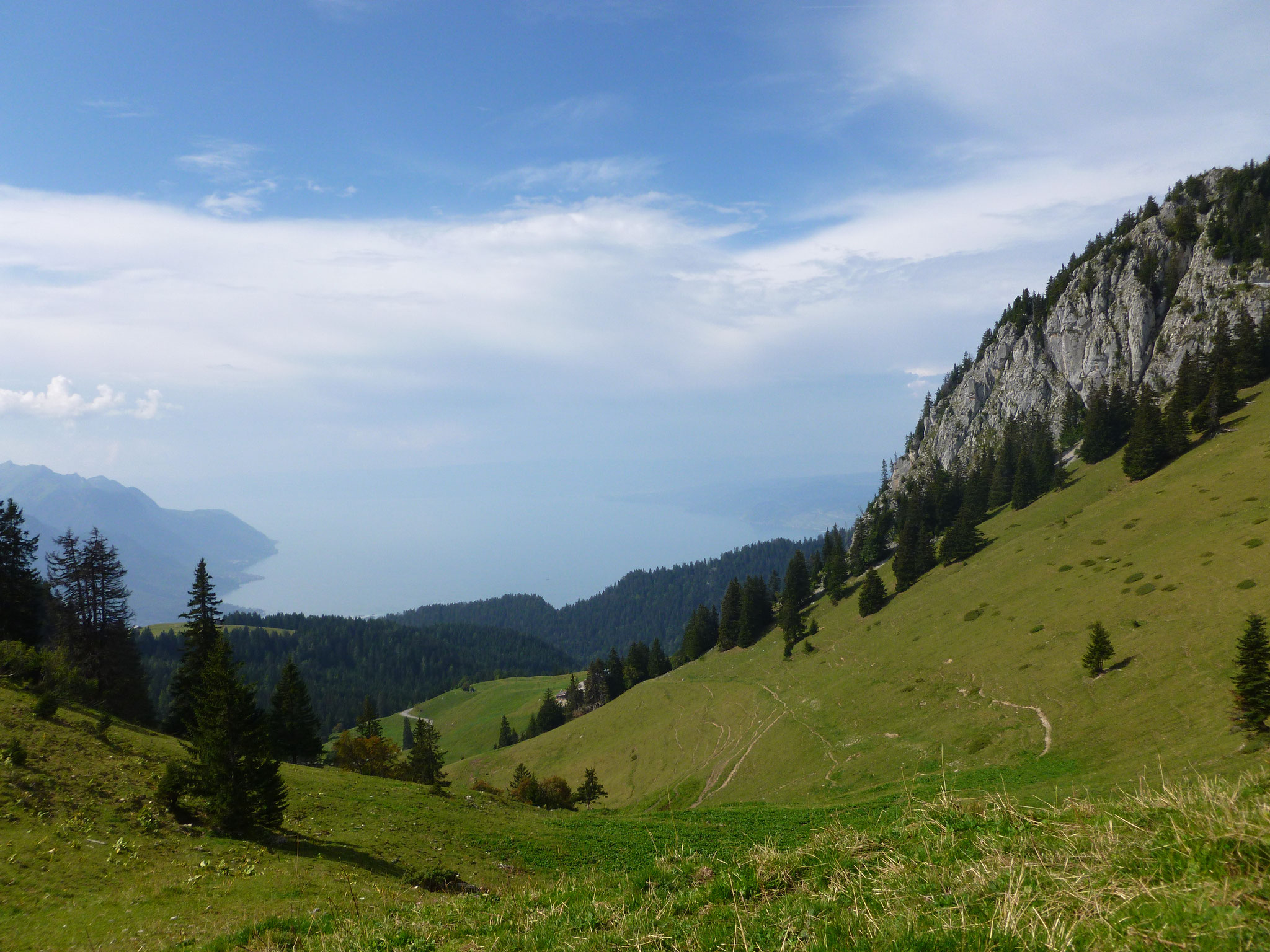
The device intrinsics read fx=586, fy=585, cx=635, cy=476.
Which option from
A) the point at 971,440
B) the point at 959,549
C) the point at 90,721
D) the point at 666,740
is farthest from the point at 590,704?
the point at 971,440

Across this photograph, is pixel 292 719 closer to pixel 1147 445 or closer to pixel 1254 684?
pixel 1254 684

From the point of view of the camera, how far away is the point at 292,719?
48906 millimetres

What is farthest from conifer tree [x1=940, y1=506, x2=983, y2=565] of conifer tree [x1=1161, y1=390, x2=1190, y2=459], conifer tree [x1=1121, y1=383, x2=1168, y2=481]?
conifer tree [x1=1161, y1=390, x2=1190, y2=459]

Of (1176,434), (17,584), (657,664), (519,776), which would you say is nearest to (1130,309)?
(1176,434)

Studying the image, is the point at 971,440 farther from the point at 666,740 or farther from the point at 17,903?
the point at 17,903

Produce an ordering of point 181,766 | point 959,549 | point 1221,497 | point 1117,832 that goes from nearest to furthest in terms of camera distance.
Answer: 1. point 1117,832
2. point 181,766
3. point 1221,497
4. point 959,549

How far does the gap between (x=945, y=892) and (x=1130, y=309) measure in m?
176

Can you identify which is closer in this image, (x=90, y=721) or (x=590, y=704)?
(x=90, y=721)

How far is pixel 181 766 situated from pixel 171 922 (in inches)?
570

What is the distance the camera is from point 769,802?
4722cm

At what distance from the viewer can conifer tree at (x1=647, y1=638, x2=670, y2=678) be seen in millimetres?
121000

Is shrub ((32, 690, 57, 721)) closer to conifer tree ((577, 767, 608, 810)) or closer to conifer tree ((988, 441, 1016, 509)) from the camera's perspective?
conifer tree ((577, 767, 608, 810))

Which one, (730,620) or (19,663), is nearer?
(19,663)

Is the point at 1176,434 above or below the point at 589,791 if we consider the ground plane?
above
